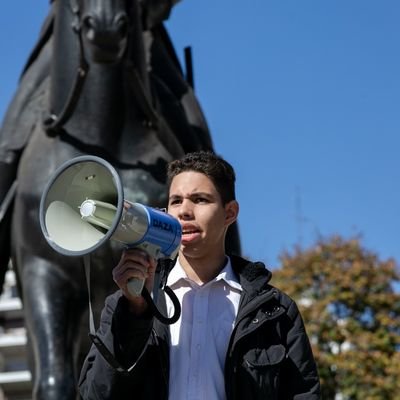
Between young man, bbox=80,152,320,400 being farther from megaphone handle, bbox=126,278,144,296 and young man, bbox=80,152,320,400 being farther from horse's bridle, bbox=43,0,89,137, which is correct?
horse's bridle, bbox=43,0,89,137

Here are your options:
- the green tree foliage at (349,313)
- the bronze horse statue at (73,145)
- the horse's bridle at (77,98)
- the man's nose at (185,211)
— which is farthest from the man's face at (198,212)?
the green tree foliage at (349,313)

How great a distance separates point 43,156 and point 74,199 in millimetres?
3673

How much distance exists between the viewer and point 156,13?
26.8 ft

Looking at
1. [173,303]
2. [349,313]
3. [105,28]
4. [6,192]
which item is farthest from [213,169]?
[349,313]

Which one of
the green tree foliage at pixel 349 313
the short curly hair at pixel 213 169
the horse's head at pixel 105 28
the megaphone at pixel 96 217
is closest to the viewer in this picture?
the megaphone at pixel 96 217

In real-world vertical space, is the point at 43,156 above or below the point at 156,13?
below

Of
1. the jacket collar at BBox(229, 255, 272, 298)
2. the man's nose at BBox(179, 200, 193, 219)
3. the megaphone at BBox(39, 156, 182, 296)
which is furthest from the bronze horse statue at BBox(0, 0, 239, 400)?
the megaphone at BBox(39, 156, 182, 296)

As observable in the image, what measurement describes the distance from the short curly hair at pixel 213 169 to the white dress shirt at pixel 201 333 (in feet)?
0.78

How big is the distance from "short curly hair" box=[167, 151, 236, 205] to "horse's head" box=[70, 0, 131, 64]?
3152mm

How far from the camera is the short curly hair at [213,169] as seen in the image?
3.72m

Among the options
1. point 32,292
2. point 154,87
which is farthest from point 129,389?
point 154,87

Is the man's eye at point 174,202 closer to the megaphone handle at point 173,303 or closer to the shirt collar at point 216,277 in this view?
the shirt collar at point 216,277

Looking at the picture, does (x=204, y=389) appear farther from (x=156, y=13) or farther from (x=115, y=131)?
(x=156, y=13)

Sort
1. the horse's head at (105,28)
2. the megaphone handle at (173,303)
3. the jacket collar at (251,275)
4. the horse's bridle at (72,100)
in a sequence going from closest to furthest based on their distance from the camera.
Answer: the megaphone handle at (173,303)
the jacket collar at (251,275)
the horse's head at (105,28)
the horse's bridle at (72,100)
